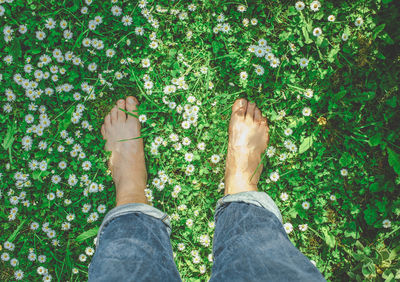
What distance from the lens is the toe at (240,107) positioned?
2295mm

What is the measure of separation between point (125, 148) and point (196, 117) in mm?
610

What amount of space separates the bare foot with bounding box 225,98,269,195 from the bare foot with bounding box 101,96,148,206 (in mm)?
676

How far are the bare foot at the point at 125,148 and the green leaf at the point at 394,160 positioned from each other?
186 cm

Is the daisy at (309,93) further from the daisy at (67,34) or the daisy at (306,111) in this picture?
the daisy at (67,34)

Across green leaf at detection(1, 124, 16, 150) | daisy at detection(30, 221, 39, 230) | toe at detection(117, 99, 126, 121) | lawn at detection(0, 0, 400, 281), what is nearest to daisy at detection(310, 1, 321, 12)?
lawn at detection(0, 0, 400, 281)

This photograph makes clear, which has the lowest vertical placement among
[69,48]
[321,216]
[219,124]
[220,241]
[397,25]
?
[321,216]

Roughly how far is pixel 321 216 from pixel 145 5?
2.12 meters

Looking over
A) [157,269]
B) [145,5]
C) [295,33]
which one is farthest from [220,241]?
[145,5]

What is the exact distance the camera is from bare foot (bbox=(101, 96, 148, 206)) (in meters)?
2.27

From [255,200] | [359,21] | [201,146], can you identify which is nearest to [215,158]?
[201,146]

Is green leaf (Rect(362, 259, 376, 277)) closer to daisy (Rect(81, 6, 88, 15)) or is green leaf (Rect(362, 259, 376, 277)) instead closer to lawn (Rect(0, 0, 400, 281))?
lawn (Rect(0, 0, 400, 281))

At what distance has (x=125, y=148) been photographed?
233 centimetres

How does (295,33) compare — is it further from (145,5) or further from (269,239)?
(269,239)

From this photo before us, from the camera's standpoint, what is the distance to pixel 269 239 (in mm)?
1606
